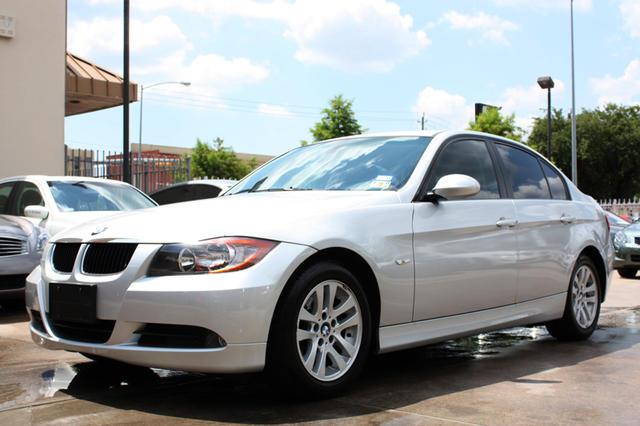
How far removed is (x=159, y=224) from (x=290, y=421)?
4.11 feet

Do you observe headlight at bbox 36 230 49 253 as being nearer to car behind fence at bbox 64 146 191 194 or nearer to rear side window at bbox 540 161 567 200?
rear side window at bbox 540 161 567 200

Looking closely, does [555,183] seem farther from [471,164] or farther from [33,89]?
[33,89]

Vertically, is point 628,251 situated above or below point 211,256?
below

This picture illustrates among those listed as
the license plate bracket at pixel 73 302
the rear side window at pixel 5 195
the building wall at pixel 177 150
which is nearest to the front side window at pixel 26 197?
the rear side window at pixel 5 195

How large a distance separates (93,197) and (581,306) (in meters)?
5.70

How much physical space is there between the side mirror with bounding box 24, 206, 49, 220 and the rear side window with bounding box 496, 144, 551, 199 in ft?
16.7

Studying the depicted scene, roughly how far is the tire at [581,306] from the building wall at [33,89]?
1139 centimetres

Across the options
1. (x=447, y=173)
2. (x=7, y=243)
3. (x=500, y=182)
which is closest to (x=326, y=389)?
(x=447, y=173)

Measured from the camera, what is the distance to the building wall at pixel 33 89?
14.6m

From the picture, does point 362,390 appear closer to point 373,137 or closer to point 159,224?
point 159,224

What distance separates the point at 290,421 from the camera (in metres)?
3.80

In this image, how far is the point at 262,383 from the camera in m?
4.71

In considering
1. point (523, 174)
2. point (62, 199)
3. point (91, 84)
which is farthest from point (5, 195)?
point (91, 84)

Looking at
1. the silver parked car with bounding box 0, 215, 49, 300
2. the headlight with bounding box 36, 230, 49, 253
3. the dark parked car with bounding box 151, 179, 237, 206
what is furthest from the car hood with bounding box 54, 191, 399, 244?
the dark parked car with bounding box 151, 179, 237, 206
